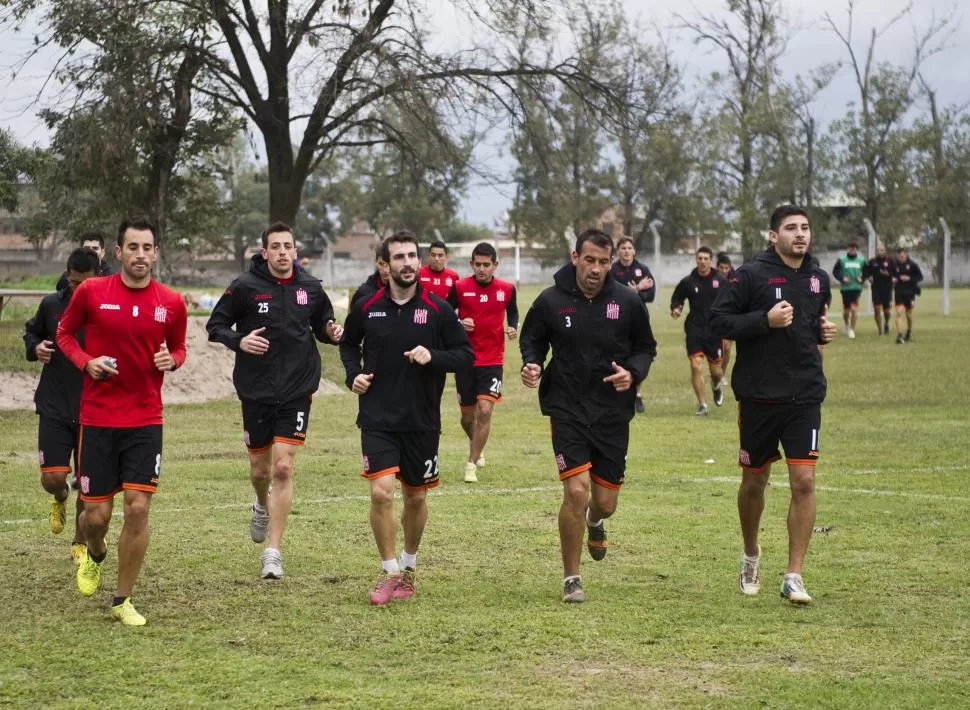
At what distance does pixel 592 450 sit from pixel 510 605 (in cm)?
104

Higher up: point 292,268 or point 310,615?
point 292,268

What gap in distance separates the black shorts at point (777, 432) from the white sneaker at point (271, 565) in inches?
115

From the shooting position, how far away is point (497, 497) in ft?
40.1

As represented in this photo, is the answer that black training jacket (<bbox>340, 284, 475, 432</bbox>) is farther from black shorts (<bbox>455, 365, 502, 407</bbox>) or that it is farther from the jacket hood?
black shorts (<bbox>455, 365, 502, 407</bbox>)

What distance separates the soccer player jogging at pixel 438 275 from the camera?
48.8 ft

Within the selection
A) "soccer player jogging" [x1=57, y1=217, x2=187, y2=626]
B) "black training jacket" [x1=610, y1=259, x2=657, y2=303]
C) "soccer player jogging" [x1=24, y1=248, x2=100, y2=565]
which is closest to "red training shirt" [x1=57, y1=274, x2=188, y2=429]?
"soccer player jogging" [x1=57, y1=217, x2=187, y2=626]

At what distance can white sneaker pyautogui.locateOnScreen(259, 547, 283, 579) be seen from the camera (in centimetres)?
873

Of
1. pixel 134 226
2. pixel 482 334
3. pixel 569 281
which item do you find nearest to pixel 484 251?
pixel 482 334

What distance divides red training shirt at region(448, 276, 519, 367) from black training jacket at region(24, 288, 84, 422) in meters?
5.06

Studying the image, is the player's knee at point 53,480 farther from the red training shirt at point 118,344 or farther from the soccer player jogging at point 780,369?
the soccer player jogging at point 780,369

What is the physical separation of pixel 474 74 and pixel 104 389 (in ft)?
78.5

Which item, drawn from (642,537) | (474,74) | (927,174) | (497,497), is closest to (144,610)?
(642,537)

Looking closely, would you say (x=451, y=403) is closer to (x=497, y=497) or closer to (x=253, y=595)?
(x=497, y=497)

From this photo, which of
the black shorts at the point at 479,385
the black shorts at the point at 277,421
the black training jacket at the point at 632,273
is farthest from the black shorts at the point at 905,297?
the black shorts at the point at 277,421
